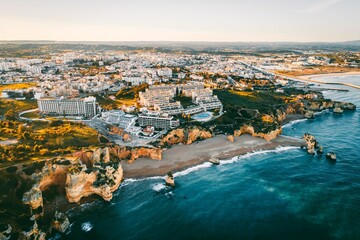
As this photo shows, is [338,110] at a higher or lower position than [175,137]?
higher

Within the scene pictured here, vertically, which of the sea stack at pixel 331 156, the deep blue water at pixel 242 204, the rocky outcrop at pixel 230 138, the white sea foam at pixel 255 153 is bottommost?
the deep blue water at pixel 242 204

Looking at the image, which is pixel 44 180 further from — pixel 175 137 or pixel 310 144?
pixel 310 144

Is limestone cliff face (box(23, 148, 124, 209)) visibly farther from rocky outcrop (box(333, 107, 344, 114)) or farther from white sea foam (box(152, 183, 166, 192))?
rocky outcrop (box(333, 107, 344, 114))

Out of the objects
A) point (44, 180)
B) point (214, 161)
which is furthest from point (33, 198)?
point (214, 161)

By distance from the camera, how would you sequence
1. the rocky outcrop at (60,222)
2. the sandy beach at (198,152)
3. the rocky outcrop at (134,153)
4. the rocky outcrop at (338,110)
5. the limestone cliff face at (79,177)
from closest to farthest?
the rocky outcrop at (60,222) < the limestone cliff face at (79,177) < the sandy beach at (198,152) < the rocky outcrop at (134,153) < the rocky outcrop at (338,110)

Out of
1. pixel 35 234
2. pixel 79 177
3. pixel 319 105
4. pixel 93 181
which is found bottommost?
pixel 35 234

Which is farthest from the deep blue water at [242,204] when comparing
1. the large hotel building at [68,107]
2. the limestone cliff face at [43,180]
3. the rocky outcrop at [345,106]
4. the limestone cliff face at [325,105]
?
the rocky outcrop at [345,106]

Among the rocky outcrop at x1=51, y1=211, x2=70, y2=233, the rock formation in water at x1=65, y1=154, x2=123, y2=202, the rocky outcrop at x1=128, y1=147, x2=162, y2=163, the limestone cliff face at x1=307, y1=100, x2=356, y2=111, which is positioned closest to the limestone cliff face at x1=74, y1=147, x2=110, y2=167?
the rock formation in water at x1=65, y1=154, x2=123, y2=202

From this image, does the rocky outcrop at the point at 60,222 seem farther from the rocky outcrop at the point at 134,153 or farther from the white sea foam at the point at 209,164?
the rocky outcrop at the point at 134,153
